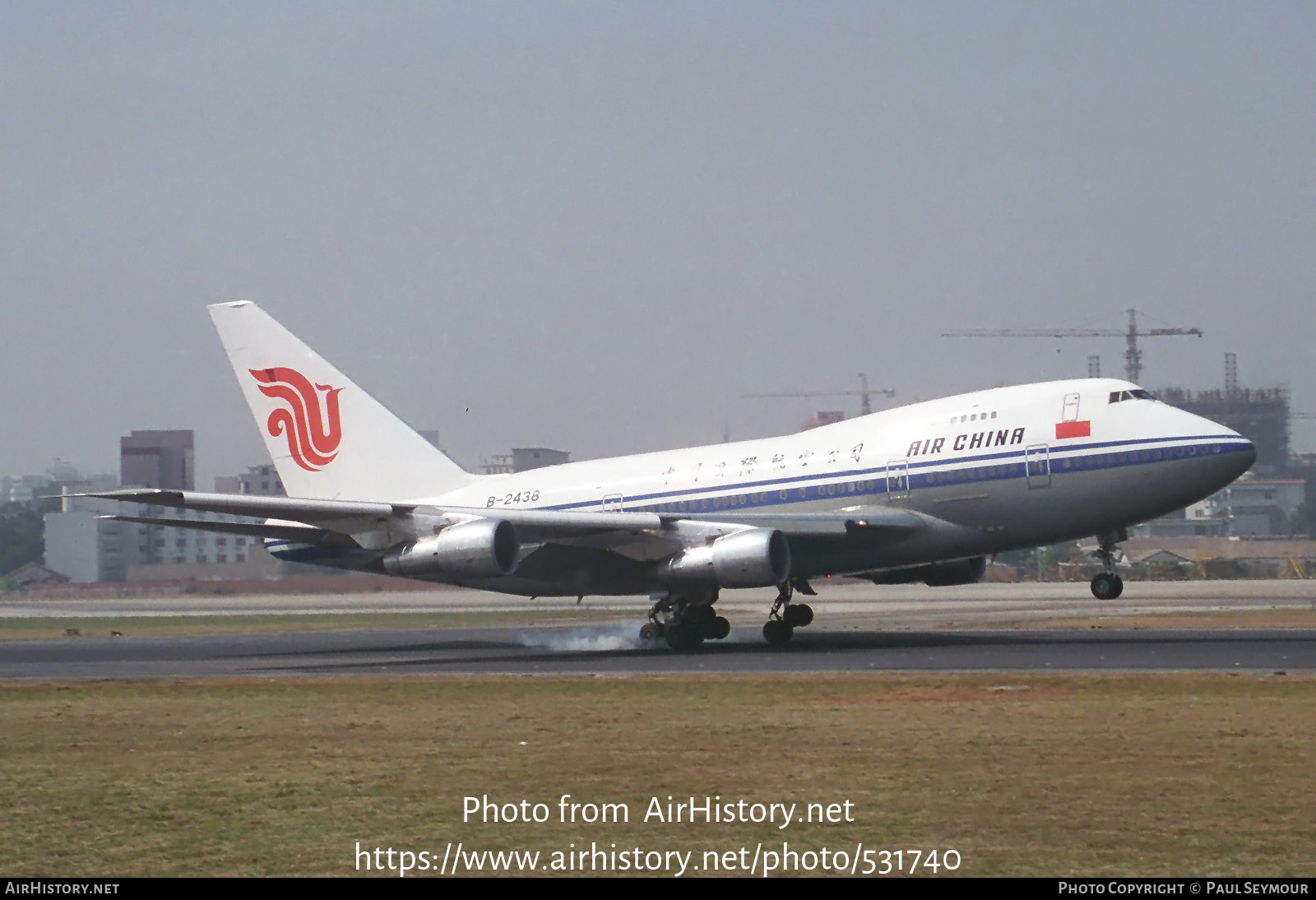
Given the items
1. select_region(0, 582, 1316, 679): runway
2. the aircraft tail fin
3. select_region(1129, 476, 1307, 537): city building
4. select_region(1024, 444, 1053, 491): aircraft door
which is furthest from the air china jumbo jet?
select_region(1129, 476, 1307, 537): city building

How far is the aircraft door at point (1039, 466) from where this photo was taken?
114 ft

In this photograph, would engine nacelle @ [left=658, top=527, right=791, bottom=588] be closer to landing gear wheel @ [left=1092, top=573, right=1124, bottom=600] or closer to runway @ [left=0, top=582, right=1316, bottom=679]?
runway @ [left=0, top=582, right=1316, bottom=679]

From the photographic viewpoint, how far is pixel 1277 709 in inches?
808

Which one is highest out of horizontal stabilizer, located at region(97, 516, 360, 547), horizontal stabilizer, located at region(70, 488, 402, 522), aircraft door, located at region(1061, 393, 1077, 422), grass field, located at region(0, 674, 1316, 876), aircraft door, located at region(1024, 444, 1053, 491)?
aircraft door, located at region(1061, 393, 1077, 422)

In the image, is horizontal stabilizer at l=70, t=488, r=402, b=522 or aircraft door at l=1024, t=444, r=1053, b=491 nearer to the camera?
horizontal stabilizer at l=70, t=488, r=402, b=522

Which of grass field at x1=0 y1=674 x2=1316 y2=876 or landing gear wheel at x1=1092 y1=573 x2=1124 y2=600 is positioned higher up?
landing gear wheel at x1=1092 y1=573 x2=1124 y2=600

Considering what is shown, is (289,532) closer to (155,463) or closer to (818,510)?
(818,510)

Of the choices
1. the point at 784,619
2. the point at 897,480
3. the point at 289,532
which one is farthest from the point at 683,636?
the point at 289,532

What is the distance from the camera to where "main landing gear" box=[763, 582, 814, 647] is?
124 ft

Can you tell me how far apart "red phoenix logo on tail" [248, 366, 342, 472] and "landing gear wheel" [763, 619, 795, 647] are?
14.4m

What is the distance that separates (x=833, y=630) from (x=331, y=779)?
93.8ft

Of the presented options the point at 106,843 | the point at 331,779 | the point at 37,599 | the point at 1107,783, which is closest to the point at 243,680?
the point at 331,779

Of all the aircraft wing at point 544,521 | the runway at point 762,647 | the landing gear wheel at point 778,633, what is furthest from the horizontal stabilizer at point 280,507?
the landing gear wheel at point 778,633
